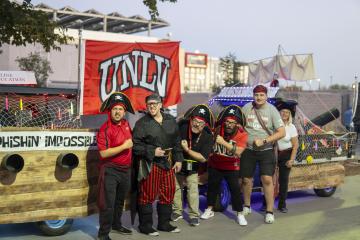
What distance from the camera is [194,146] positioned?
6438mm

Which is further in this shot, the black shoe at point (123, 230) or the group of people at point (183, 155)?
the black shoe at point (123, 230)

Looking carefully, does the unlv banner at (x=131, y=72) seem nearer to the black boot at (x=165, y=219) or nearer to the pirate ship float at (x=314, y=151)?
the pirate ship float at (x=314, y=151)

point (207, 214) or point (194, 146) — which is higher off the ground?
point (194, 146)

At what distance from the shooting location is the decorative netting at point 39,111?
6.36 meters

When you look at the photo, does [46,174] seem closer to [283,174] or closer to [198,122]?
[198,122]

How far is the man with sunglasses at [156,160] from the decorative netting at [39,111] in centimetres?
116

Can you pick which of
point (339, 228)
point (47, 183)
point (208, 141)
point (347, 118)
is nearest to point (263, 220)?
point (339, 228)

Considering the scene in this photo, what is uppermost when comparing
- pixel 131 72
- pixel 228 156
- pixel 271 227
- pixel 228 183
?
pixel 131 72

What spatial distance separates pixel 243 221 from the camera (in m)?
6.65

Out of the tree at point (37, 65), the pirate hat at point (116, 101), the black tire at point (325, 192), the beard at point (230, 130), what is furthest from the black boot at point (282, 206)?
the tree at point (37, 65)

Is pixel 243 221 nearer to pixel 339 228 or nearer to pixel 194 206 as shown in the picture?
pixel 194 206

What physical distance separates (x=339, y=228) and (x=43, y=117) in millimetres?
4145

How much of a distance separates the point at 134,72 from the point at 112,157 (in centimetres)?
203

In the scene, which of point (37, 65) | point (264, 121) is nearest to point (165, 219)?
point (264, 121)
